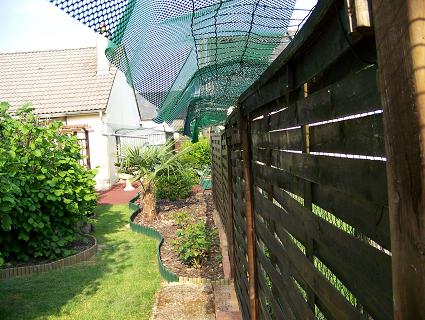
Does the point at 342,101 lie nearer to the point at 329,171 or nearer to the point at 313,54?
the point at 329,171

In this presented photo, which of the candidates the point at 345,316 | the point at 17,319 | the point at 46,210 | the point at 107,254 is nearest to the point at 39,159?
the point at 46,210

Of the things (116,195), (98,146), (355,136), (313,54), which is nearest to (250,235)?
(313,54)

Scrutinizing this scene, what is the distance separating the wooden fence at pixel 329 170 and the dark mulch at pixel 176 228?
155 inches

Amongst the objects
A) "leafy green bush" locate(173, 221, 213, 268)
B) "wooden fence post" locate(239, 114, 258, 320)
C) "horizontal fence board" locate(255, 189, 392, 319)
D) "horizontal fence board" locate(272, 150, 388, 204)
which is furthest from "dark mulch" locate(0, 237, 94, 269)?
"horizontal fence board" locate(272, 150, 388, 204)

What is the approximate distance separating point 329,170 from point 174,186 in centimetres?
1101

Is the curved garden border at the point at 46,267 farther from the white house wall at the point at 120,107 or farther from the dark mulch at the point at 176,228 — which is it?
the white house wall at the point at 120,107

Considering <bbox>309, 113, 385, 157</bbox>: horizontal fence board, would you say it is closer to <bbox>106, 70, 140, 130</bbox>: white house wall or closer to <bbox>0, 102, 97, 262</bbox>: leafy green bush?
<bbox>0, 102, 97, 262</bbox>: leafy green bush

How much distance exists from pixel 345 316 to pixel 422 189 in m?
0.56

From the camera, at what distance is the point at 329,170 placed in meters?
1.16

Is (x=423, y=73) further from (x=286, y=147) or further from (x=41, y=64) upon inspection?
(x=41, y=64)

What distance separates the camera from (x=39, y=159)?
6.79 meters

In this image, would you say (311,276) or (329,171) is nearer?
(329,171)

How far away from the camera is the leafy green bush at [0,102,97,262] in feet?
20.7

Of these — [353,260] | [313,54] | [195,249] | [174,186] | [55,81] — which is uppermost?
[55,81]
